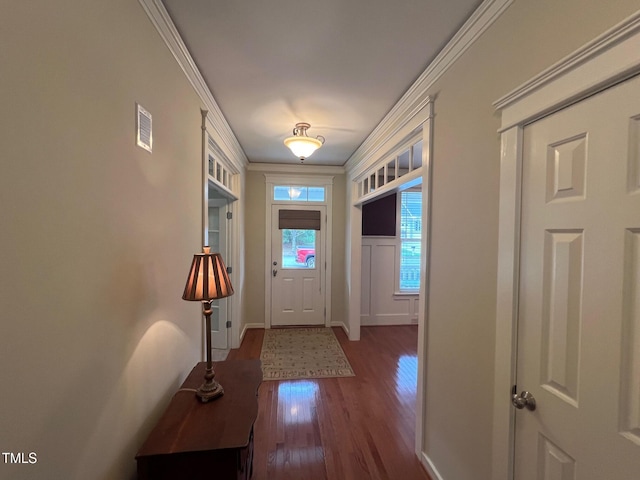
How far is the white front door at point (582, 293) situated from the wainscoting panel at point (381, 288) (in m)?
3.59

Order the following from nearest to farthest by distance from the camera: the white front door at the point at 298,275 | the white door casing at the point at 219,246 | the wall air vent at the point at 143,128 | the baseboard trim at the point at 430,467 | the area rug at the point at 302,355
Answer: the wall air vent at the point at 143,128
the baseboard trim at the point at 430,467
the area rug at the point at 302,355
the white door casing at the point at 219,246
the white front door at the point at 298,275

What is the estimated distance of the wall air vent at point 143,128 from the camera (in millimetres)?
1182

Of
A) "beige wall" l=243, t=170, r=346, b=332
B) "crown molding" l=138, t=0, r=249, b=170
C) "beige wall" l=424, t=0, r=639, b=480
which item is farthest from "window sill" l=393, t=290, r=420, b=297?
"crown molding" l=138, t=0, r=249, b=170

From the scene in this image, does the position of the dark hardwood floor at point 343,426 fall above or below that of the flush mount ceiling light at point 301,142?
below

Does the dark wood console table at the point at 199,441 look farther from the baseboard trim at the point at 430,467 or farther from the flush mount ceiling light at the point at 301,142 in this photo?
the flush mount ceiling light at the point at 301,142

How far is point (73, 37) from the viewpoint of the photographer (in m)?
0.83

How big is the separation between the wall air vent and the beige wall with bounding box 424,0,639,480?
155cm

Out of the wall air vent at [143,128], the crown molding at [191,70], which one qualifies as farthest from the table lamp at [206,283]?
the crown molding at [191,70]

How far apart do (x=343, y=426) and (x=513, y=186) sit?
2136 millimetres

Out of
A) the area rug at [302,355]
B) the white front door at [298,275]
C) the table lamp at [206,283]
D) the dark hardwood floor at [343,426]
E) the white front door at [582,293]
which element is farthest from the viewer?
the white front door at [298,275]

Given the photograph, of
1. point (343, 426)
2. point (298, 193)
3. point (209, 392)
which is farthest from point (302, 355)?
point (298, 193)

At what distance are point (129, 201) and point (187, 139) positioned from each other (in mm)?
835

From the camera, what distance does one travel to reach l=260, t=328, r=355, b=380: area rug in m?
3.12

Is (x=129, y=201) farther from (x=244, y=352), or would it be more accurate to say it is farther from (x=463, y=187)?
(x=244, y=352)
